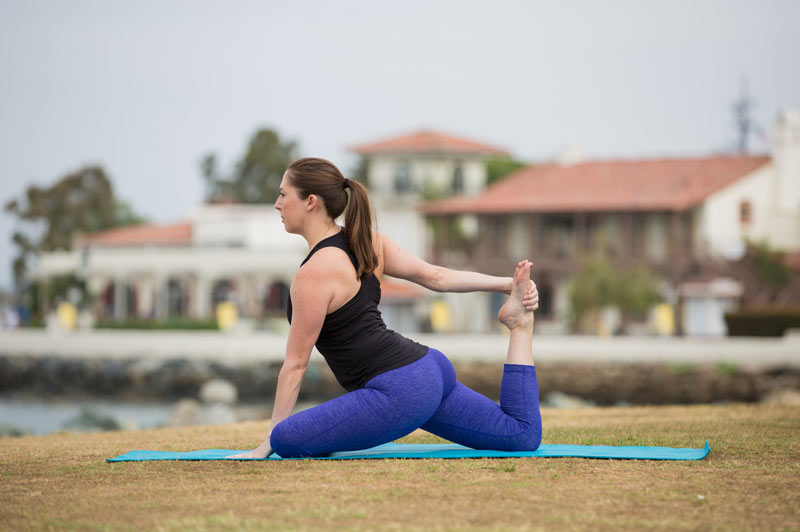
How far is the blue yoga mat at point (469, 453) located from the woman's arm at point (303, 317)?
485 mm

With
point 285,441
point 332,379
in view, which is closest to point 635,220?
point 332,379

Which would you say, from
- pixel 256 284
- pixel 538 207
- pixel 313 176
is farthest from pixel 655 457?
pixel 256 284

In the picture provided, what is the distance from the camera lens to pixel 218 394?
3350cm

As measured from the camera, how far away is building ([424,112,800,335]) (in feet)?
156

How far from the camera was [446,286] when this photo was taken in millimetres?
6031

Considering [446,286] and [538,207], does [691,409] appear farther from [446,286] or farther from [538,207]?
[538,207]

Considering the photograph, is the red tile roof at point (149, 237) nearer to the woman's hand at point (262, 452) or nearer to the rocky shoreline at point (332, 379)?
the rocky shoreline at point (332, 379)

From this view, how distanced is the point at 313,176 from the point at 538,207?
147ft

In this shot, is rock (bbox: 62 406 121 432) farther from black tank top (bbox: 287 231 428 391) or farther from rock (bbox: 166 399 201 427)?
black tank top (bbox: 287 231 428 391)

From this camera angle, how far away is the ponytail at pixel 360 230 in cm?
567

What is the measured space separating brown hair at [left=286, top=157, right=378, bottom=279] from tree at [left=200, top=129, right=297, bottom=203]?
73869 millimetres

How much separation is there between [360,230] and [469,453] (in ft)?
4.23

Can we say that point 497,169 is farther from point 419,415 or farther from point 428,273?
point 419,415

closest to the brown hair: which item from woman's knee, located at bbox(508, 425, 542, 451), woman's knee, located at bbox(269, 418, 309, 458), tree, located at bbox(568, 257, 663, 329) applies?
woman's knee, located at bbox(269, 418, 309, 458)
